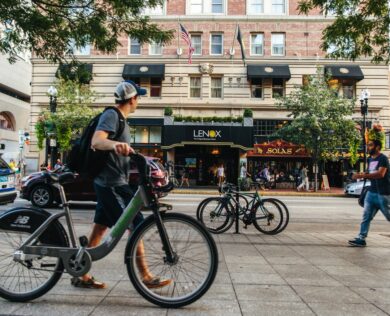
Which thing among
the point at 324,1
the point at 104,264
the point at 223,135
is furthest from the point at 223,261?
the point at 223,135

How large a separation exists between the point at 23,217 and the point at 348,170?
28.6 metres

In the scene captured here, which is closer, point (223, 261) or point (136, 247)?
point (136, 247)

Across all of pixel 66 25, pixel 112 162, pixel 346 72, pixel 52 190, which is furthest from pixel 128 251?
pixel 346 72

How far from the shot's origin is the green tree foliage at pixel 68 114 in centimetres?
2564

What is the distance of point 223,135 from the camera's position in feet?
91.4

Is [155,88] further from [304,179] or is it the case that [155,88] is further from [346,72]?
[346,72]

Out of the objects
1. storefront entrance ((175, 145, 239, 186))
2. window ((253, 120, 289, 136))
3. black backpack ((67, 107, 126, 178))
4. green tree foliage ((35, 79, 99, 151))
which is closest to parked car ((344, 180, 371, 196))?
window ((253, 120, 289, 136))

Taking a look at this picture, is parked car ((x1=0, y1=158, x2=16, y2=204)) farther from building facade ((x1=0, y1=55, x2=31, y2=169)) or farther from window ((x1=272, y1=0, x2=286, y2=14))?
building facade ((x1=0, y1=55, x2=31, y2=169))

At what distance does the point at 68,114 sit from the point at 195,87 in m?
9.86

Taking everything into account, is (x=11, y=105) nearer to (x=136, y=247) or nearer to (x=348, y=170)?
(x=348, y=170)

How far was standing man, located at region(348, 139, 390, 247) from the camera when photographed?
22.9ft

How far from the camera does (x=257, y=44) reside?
29.8 m

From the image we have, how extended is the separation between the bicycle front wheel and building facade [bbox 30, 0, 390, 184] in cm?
2500

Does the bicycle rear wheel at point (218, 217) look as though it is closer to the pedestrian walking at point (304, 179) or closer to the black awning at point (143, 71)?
the pedestrian walking at point (304, 179)
